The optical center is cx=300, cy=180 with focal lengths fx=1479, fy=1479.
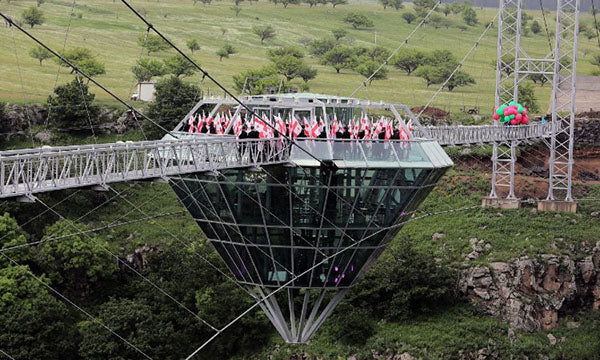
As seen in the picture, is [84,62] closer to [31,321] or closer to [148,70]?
[148,70]

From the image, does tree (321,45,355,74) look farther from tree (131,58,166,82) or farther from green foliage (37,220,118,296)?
green foliage (37,220,118,296)

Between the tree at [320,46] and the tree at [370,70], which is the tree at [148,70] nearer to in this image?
the tree at [370,70]

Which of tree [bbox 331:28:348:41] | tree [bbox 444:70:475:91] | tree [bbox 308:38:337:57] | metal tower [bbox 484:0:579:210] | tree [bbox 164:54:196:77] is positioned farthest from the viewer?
tree [bbox 331:28:348:41]

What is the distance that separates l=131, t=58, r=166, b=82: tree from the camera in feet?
434

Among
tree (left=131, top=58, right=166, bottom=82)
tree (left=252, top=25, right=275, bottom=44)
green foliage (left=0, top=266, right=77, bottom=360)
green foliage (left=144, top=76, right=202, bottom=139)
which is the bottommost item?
green foliage (left=0, top=266, right=77, bottom=360)

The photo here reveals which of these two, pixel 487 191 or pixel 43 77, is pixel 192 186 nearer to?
pixel 487 191

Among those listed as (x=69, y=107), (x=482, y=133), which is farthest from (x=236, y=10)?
(x=482, y=133)

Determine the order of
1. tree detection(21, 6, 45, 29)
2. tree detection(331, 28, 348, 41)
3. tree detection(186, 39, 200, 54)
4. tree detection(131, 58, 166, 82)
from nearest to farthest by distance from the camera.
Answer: tree detection(131, 58, 166, 82), tree detection(21, 6, 45, 29), tree detection(186, 39, 200, 54), tree detection(331, 28, 348, 41)

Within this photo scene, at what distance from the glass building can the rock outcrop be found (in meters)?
18.3

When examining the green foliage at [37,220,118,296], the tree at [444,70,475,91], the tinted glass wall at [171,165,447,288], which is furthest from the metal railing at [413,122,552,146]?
the tree at [444,70,475,91]

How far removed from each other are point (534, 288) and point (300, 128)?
90.4 feet

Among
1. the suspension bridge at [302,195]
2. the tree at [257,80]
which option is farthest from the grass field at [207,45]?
the suspension bridge at [302,195]

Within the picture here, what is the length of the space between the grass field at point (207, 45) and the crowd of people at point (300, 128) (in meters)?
50.3

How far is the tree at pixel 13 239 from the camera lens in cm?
8900
